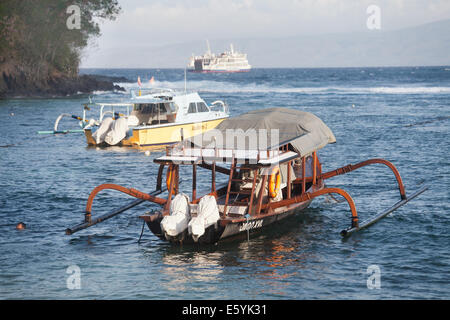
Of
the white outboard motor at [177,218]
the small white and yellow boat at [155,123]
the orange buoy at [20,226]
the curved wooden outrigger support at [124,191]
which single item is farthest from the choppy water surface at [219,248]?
the small white and yellow boat at [155,123]

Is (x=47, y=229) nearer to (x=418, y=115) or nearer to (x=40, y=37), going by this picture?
(x=418, y=115)

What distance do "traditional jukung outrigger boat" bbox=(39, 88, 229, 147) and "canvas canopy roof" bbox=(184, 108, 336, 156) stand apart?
15.6 meters

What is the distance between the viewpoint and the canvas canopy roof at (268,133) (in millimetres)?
18200

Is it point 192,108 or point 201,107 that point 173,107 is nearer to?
point 192,108

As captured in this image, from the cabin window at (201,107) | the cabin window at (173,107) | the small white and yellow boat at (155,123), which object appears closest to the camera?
the small white and yellow boat at (155,123)

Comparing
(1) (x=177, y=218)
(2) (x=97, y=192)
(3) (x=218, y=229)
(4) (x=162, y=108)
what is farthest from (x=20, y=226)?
(4) (x=162, y=108)

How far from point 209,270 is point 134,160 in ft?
60.2

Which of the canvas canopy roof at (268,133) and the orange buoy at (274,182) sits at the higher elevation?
the canvas canopy roof at (268,133)

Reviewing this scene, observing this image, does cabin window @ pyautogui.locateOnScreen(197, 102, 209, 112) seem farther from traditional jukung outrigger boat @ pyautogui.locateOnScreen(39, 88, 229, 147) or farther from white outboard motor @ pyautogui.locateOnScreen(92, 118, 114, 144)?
white outboard motor @ pyautogui.locateOnScreen(92, 118, 114, 144)

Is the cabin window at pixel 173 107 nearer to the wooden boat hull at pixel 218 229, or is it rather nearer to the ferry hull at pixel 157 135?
the ferry hull at pixel 157 135

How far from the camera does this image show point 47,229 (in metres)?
19.2

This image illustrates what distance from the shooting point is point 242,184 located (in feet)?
62.5

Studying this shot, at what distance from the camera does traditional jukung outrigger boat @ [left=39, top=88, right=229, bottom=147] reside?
117ft

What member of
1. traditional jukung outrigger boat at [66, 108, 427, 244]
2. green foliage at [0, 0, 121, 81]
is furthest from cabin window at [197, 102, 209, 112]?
green foliage at [0, 0, 121, 81]
